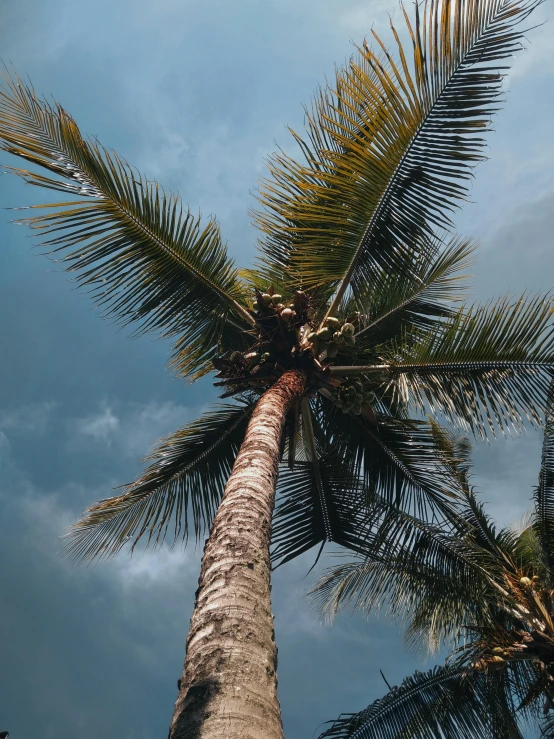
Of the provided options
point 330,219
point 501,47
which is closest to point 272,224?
point 330,219

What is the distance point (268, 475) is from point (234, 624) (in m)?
1.55

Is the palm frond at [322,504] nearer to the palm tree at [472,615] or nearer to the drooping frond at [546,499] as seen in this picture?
the palm tree at [472,615]

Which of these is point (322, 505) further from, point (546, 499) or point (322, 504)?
point (546, 499)

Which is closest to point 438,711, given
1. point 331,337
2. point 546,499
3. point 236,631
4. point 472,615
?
point 472,615

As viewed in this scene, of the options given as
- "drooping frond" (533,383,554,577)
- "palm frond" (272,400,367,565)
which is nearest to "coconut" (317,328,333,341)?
"palm frond" (272,400,367,565)

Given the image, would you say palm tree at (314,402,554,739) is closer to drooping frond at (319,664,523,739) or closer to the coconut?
drooping frond at (319,664,523,739)

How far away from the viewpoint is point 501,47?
5363 mm

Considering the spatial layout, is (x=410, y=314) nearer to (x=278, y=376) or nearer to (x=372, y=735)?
(x=278, y=376)

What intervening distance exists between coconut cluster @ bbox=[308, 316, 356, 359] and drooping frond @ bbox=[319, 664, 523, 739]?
14.3ft

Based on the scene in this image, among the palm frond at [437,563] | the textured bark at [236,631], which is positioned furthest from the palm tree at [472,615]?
the textured bark at [236,631]

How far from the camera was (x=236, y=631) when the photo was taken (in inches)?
111

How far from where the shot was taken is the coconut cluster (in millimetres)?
6160

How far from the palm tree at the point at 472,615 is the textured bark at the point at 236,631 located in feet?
12.5

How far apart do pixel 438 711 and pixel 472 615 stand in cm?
146
